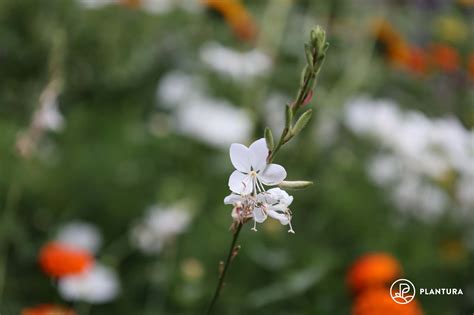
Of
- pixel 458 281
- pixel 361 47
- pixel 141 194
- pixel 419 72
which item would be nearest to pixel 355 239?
pixel 458 281

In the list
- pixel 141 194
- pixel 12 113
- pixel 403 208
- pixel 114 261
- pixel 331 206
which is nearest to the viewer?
pixel 114 261

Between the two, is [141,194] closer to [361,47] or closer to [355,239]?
[355,239]

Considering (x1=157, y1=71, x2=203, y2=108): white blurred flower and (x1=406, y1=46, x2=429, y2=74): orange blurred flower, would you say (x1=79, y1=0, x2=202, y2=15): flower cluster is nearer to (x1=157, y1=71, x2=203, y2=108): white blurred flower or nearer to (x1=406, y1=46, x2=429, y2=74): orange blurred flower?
(x1=157, y1=71, x2=203, y2=108): white blurred flower

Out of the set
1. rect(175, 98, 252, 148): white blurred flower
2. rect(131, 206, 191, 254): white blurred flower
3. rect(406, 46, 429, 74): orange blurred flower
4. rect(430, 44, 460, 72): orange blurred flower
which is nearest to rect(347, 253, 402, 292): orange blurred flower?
rect(131, 206, 191, 254): white blurred flower

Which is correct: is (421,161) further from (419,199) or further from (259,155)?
(259,155)

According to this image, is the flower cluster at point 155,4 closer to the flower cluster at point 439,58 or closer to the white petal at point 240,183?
the flower cluster at point 439,58

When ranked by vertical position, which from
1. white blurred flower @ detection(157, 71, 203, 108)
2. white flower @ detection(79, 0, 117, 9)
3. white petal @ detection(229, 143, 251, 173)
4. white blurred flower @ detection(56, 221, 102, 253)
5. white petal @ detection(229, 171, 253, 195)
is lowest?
white petal @ detection(229, 171, 253, 195)
